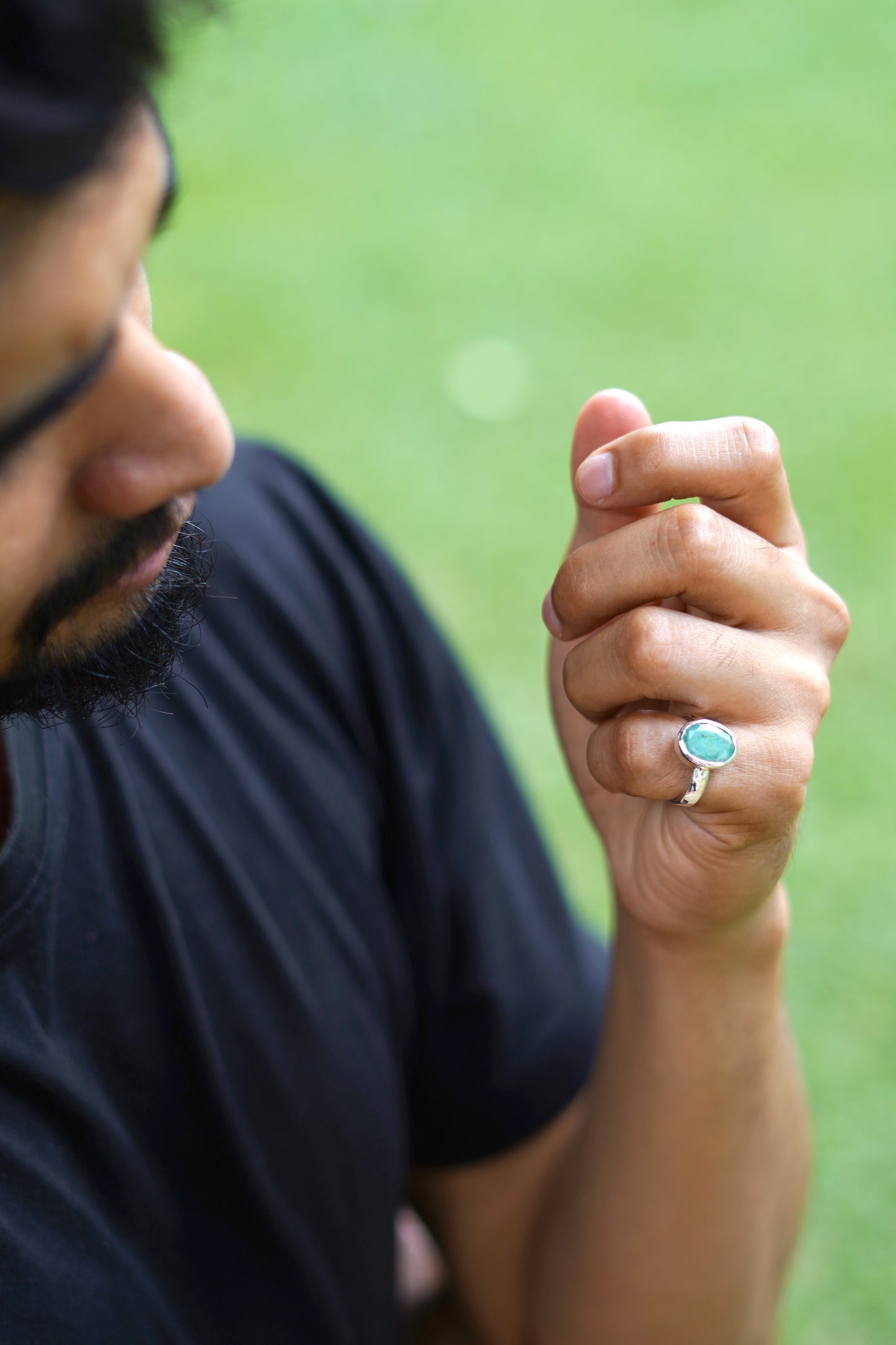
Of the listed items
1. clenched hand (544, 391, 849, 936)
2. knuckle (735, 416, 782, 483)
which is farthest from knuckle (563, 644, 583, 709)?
knuckle (735, 416, 782, 483)

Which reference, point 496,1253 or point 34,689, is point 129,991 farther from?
point 496,1253

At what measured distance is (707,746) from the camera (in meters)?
1.29

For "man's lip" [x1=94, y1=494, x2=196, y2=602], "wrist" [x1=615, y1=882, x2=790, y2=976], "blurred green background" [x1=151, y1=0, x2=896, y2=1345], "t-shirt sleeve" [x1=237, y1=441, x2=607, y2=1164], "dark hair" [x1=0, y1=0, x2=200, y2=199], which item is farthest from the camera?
"blurred green background" [x1=151, y1=0, x2=896, y2=1345]

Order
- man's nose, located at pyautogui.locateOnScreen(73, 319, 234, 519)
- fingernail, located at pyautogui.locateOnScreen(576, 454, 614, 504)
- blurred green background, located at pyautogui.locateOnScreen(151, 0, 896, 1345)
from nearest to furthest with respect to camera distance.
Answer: man's nose, located at pyautogui.locateOnScreen(73, 319, 234, 519), fingernail, located at pyautogui.locateOnScreen(576, 454, 614, 504), blurred green background, located at pyautogui.locateOnScreen(151, 0, 896, 1345)

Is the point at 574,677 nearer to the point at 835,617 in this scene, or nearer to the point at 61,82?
the point at 835,617

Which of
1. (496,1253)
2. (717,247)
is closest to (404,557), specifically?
(717,247)

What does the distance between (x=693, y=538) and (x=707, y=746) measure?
0.21 metres

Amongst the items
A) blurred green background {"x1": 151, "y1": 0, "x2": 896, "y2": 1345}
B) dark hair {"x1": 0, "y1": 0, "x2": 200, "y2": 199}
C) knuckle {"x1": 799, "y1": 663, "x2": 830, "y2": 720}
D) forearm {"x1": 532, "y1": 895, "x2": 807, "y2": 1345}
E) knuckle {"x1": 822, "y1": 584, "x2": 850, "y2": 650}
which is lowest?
blurred green background {"x1": 151, "y1": 0, "x2": 896, "y2": 1345}

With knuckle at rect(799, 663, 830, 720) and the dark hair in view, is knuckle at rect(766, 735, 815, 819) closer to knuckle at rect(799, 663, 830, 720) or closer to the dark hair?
knuckle at rect(799, 663, 830, 720)

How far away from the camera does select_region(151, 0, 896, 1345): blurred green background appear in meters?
3.54

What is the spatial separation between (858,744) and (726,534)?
9.09 ft

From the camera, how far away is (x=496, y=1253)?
1865 mm

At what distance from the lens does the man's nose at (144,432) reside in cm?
114

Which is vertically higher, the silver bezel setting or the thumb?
the thumb
